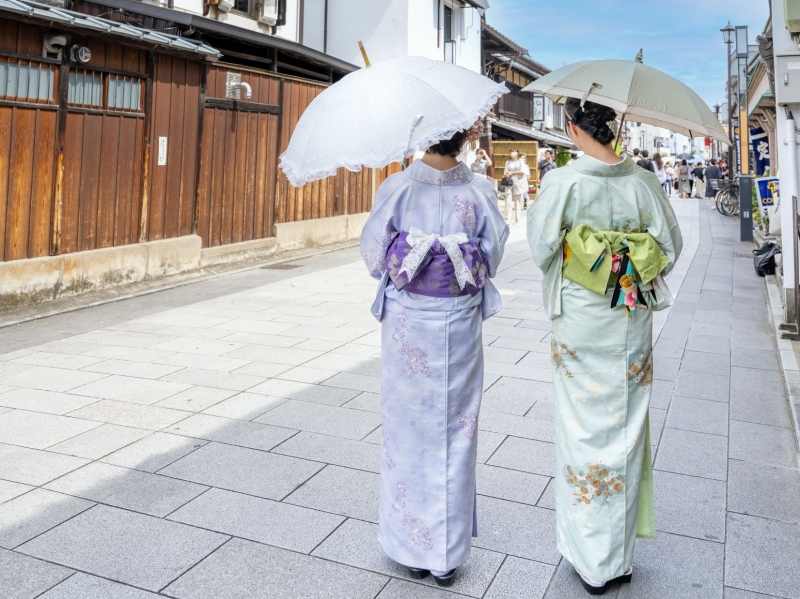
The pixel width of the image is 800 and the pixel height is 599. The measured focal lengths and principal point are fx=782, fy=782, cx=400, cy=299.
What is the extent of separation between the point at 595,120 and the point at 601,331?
2.96ft

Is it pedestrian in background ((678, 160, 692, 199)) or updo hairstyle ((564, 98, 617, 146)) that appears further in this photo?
pedestrian in background ((678, 160, 692, 199))

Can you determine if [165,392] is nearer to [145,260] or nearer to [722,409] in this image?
[722,409]

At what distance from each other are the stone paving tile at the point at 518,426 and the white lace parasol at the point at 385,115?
2521mm

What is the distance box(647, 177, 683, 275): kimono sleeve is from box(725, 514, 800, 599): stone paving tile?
1.36m

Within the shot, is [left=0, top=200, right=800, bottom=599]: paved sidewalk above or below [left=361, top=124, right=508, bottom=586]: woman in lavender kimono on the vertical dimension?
below

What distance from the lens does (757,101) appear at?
49.2 feet

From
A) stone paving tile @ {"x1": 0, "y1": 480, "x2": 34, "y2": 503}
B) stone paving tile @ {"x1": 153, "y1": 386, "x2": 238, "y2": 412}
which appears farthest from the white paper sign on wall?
stone paving tile @ {"x1": 0, "y1": 480, "x2": 34, "y2": 503}

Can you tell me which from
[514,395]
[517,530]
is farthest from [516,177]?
[517,530]

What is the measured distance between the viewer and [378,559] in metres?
3.57

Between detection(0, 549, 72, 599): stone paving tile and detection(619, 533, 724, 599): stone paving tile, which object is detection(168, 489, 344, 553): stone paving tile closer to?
detection(0, 549, 72, 599): stone paving tile

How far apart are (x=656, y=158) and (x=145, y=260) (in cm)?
1978

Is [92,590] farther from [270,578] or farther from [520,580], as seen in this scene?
[520,580]

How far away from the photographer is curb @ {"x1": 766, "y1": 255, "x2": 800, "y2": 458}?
5.64 meters

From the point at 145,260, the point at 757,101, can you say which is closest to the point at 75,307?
the point at 145,260
